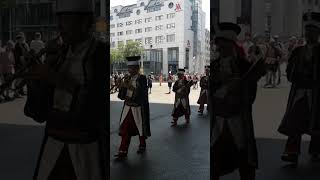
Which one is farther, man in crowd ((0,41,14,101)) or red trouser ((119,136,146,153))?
red trouser ((119,136,146,153))

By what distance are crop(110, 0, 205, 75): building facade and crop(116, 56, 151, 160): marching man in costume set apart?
3.88ft

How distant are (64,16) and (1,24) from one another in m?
0.69

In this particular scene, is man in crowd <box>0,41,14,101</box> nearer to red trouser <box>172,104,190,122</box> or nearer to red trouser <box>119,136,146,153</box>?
red trouser <box>119,136,146,153</box>

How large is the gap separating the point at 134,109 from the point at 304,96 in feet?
10.7

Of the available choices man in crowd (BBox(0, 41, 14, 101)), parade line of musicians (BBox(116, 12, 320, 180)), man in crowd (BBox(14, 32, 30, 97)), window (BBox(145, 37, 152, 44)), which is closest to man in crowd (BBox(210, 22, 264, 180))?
parade line of musicians (BBox(116, 12, 320, 180))

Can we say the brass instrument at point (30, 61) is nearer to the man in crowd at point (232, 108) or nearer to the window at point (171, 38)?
the man in crowd at point (232, 108)

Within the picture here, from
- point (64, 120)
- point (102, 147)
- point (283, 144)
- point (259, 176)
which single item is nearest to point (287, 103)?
point (283, 144)

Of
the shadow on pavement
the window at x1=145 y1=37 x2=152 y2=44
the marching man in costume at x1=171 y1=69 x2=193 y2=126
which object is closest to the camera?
the shadow on pavement

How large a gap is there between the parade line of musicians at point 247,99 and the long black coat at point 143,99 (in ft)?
9.32

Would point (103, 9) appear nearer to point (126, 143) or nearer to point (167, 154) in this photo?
point (167, 154)

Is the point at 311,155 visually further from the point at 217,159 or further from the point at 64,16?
the point at 64,16

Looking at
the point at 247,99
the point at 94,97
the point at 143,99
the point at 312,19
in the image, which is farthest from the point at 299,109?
the point at 143,99

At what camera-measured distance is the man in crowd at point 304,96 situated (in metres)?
3.03

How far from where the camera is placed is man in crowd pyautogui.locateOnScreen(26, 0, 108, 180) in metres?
2.74
